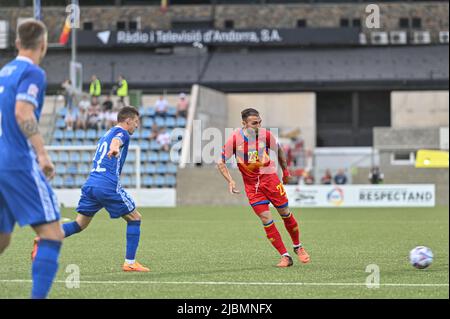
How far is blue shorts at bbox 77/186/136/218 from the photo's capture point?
415 inches

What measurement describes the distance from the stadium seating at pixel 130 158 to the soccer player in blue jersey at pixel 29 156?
27.5 metres

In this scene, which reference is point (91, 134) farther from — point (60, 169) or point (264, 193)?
point (264, 193)

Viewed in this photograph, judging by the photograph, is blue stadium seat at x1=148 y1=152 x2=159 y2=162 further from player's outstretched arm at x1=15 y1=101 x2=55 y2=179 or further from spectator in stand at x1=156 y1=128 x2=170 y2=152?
player's outstretched arm at x1=15 y1=101 x2=55 y2=179

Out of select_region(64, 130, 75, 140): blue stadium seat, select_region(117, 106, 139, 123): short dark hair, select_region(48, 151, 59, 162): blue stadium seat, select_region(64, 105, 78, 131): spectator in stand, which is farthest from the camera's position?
select_region(64, 105, 78, 131): spectator in stand

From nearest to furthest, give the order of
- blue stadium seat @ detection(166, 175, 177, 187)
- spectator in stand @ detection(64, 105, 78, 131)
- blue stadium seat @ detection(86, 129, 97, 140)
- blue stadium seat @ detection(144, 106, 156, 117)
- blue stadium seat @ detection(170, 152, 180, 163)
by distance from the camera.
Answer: blue stadium seat @ detection(166, 175, 177, 187) → blue stadium seat @ detection(170, 152, 180, 163) → blue stadium seat @ detection(86, 129, 97, 140) → spectator in stand @ detection(64, 105, 78, 131) → blue stadium seat @ detection(144, 106, 156, 117)

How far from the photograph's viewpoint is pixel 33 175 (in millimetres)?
6746

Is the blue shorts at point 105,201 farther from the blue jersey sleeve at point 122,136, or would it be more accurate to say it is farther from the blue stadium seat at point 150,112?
the blue stadium seat at point 150,112

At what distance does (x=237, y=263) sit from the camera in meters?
11.6

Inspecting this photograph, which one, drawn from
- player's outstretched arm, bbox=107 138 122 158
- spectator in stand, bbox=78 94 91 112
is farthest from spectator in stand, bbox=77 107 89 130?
player's outstretched arm, bbox=107 138 122 158

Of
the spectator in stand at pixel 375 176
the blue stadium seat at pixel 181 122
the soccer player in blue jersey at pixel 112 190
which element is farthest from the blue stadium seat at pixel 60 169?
the soccer player in blue jersey at pixel 112 190

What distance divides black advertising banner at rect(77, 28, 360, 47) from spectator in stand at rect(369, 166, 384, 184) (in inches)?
533
